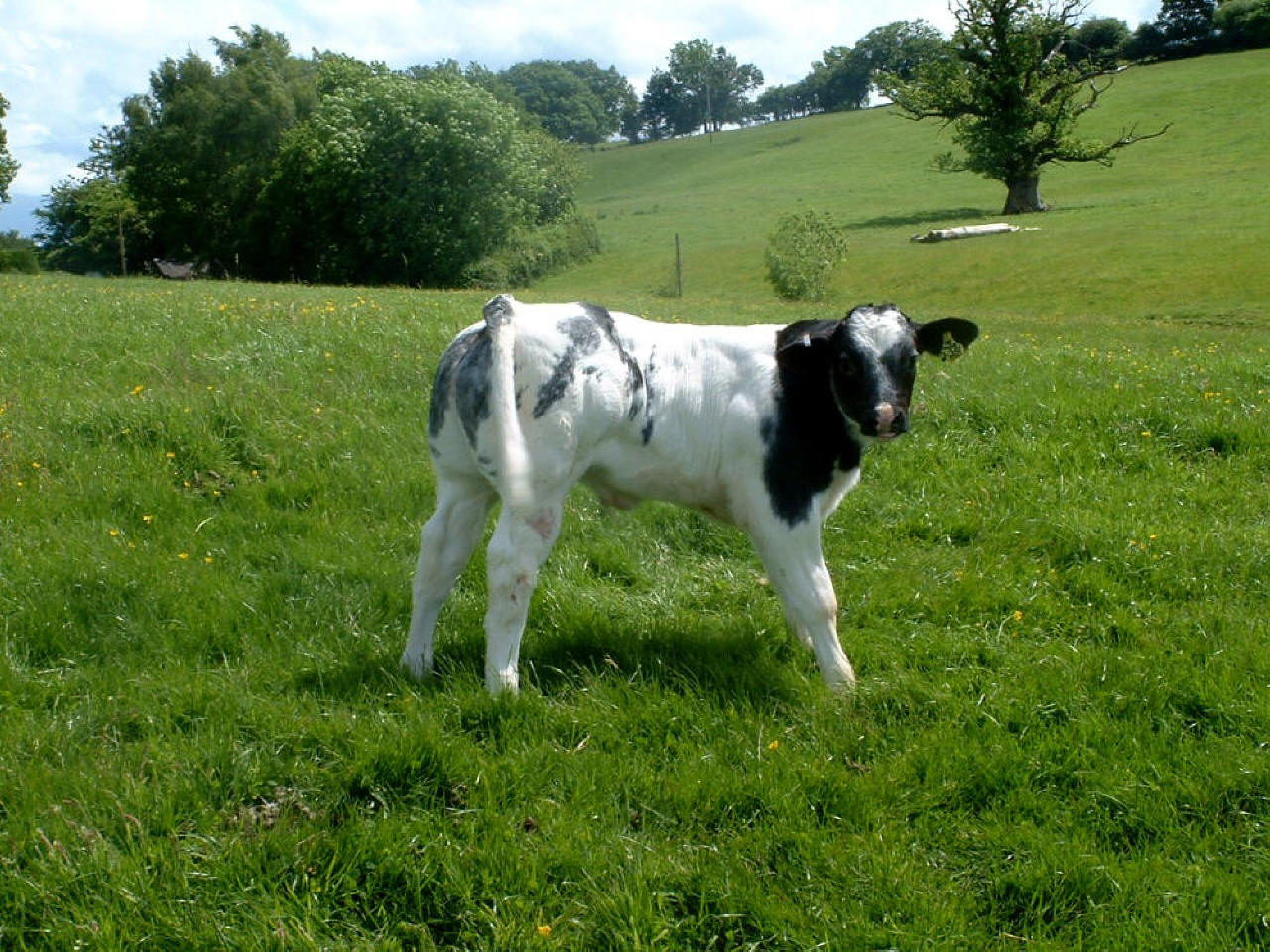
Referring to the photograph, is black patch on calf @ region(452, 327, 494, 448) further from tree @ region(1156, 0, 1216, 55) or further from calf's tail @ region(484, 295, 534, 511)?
tree @ region(1156, 0, 1216, 55)

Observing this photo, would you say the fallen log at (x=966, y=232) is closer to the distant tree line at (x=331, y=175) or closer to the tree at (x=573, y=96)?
the distant tree line at (x=331, y=175)

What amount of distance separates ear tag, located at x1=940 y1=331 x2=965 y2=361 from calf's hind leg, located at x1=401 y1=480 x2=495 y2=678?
253cm

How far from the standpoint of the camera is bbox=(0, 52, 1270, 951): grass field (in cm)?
421

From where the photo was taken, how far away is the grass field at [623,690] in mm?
4215

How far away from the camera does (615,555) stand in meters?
7.95

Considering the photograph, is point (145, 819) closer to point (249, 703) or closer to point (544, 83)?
point (249, 703)

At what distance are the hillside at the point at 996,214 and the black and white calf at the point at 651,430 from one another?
16842 millimetres

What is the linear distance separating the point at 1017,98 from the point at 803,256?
86.2 feet

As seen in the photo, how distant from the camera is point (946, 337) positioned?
607 centimetres

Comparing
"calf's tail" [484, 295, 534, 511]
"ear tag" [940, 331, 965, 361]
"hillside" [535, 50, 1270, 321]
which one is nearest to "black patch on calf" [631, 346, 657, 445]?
"calf's tail" [484, 295, 534, 511]

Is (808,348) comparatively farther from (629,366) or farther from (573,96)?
(573,96)

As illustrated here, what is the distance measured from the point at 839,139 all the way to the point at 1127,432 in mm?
98255

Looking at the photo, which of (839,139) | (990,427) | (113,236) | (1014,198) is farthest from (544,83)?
(990,427)

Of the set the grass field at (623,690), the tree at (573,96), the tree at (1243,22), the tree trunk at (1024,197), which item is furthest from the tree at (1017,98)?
the tree at (573,96)
